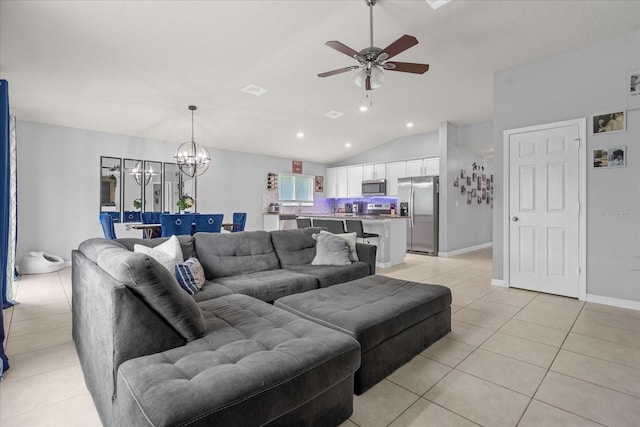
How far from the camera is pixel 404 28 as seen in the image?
3359mm

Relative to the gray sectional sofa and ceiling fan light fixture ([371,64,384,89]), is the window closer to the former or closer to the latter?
ceiling fan light fixture ([371,64,384,89])

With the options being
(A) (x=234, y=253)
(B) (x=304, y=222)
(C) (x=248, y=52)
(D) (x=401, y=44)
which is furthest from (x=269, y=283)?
Result: (B) (x=304, y=222)

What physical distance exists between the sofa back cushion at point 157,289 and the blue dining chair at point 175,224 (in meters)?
2.37

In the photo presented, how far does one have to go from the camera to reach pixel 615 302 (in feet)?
11.3

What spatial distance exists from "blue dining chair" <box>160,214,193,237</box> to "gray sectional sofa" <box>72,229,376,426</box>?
1790 millimetres

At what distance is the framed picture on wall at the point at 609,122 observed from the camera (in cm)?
339

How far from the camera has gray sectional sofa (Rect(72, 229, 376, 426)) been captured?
1.10 m

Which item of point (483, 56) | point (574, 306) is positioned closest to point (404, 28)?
point (483, 56)

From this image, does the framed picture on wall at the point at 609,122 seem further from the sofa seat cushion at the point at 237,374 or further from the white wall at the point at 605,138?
the sofa seat cushion at the point at 237,374

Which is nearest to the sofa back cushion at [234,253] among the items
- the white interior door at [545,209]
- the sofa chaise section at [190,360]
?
the sofa chaise section at [190,360]

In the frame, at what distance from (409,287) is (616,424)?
4.52 ft

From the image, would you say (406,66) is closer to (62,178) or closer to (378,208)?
(378,208)

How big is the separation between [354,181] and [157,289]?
25.3 ft

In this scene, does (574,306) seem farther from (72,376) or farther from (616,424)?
(72,376)
